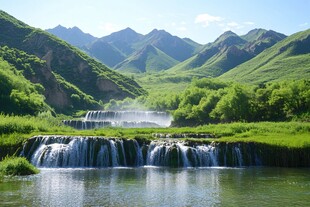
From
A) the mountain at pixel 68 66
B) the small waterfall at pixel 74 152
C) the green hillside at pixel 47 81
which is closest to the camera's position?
the small waterfall at pixel 74 152

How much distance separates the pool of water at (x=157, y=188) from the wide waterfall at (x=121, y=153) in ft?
12.4

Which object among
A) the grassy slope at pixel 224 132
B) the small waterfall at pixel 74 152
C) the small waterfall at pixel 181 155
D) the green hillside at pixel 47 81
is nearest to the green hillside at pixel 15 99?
the grassy slope at pixel 224 132

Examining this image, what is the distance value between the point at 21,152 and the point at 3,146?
2569 mm

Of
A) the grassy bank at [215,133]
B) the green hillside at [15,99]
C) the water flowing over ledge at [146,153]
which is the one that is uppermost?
the green hillside at [15,99]

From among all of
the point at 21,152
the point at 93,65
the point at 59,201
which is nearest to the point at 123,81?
the point at 93,65

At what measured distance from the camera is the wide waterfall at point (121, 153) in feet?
183

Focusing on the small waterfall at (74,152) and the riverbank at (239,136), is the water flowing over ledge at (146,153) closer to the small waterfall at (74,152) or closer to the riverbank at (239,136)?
the small waterfall at (74,152)

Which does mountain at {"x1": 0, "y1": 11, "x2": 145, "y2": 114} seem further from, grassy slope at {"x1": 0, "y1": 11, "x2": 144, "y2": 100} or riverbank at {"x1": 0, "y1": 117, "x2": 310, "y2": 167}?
riverbank at {"x1": 0, "y1": 117, "x2": 310, "y2": 167}

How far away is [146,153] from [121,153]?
3.62 meters

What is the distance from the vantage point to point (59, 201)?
3200 centimetres

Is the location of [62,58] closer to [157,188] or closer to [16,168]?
[16,168]

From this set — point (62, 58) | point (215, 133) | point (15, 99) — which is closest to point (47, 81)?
point (62, 58)

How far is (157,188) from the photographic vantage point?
38.6 m

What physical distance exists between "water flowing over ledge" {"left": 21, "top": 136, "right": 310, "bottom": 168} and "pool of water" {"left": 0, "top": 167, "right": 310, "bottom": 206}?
13.2 feet
